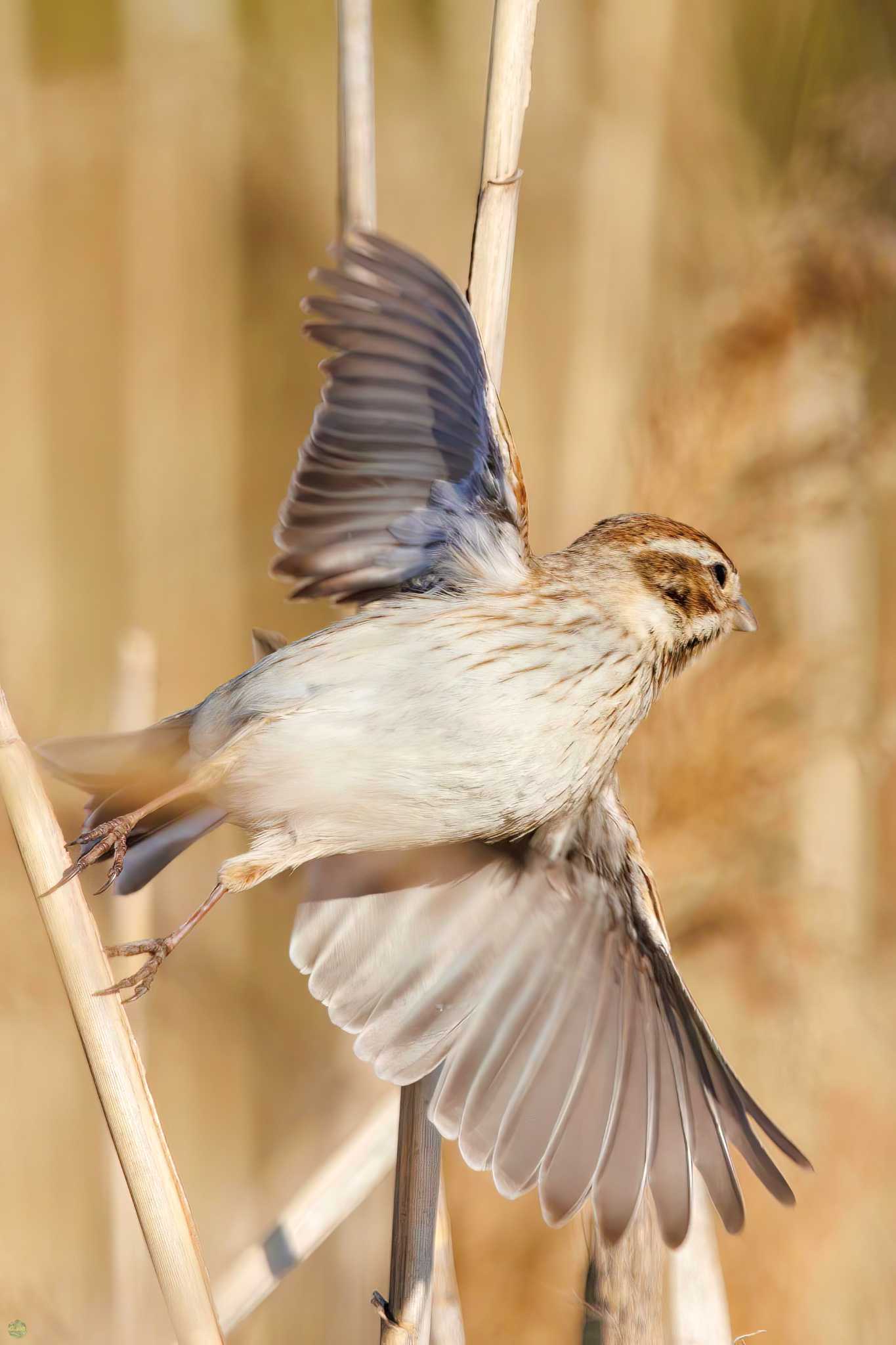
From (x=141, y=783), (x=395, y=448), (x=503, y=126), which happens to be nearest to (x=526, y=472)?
(x=395, y=448)

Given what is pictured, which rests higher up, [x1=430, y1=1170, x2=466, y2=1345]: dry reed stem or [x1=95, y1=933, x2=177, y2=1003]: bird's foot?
[x1=95, y1=933, x2=177, y2=1003]: bird's foot

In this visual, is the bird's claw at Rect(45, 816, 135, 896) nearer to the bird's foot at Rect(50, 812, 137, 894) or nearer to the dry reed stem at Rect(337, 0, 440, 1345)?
the bird's foot at Rect(50, 812, 137, 894)

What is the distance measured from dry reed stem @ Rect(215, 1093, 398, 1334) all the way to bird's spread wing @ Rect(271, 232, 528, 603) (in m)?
0.56

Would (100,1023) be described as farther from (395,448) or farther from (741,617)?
(741,617)

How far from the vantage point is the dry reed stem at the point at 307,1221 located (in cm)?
106

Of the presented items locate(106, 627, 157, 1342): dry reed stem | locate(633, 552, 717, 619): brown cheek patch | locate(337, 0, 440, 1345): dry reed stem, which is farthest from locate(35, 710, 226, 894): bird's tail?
locate(633, 552, 717, 619): brown cheek patch

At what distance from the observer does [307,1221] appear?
1071 millimetres

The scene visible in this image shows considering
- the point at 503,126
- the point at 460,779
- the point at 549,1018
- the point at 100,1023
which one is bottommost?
the point at 549,1018

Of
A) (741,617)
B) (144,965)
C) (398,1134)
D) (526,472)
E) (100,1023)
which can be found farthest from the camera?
(526,472)

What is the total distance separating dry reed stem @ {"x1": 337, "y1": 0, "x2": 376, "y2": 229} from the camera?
0.89m

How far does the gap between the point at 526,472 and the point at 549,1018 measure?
2.68 feet

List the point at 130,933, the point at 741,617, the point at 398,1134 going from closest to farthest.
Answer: the point at 398,1134 < the point at 741,617 < the point at 130,933

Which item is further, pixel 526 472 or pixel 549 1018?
pixel 526 472

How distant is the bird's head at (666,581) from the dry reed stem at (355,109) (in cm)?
35
